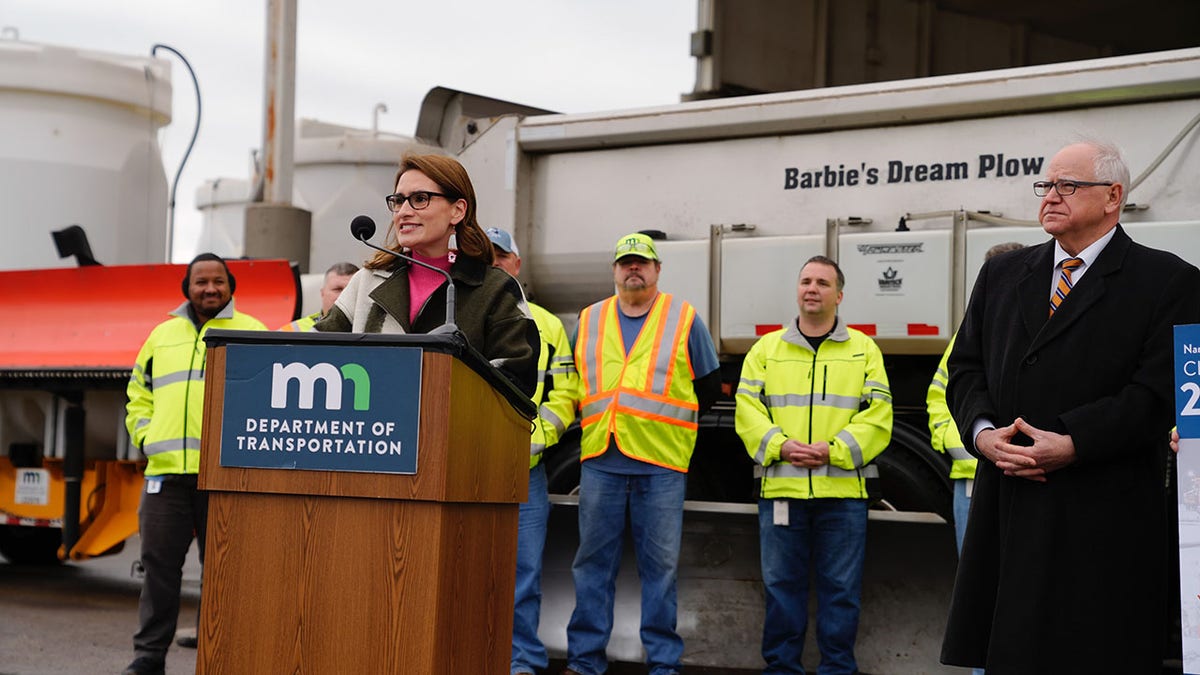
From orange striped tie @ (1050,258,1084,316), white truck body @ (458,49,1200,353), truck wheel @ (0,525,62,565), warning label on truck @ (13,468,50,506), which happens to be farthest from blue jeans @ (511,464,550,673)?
truck wheel @ (0,525,62,565)

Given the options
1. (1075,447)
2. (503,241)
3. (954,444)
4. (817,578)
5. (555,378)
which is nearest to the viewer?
(1075,447)

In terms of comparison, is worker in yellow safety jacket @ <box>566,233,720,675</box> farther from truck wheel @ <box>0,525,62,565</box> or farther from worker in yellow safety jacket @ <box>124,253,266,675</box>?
truck wheel @ <box>0,525,62,565</box>

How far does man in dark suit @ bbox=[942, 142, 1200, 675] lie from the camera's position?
370cm

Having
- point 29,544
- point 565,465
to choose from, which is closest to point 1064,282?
point 565,465

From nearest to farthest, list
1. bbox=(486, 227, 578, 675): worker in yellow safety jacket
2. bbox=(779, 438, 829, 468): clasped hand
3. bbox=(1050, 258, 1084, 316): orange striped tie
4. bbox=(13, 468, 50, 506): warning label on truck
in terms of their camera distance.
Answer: bbox=(1050, 258, 1084, 316): orange striped tie
bbox=(779, 438, 829, 468): clasped hand
bbox=(486, 227, 578, 675): worker in yellow safety jacket
bbox=(13, 468, 50, 506): warning label on truck

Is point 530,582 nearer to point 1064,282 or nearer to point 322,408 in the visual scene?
point 1064,282

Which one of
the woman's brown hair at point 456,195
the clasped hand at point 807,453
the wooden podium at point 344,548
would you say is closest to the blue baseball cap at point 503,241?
the clasped hand at point 807,453

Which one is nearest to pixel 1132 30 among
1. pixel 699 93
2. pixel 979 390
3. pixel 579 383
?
pixel 699 93

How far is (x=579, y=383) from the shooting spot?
22.5ft

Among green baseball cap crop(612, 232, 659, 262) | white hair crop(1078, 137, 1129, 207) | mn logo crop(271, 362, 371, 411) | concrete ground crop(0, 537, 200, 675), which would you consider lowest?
concrete ground crop(0, 537, 200, 675)

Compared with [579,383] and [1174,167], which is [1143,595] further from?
[579,383]

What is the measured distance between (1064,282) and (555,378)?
325 cm

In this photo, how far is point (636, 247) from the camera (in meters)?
6.56

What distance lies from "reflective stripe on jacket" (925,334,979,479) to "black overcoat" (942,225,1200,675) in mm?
2127
